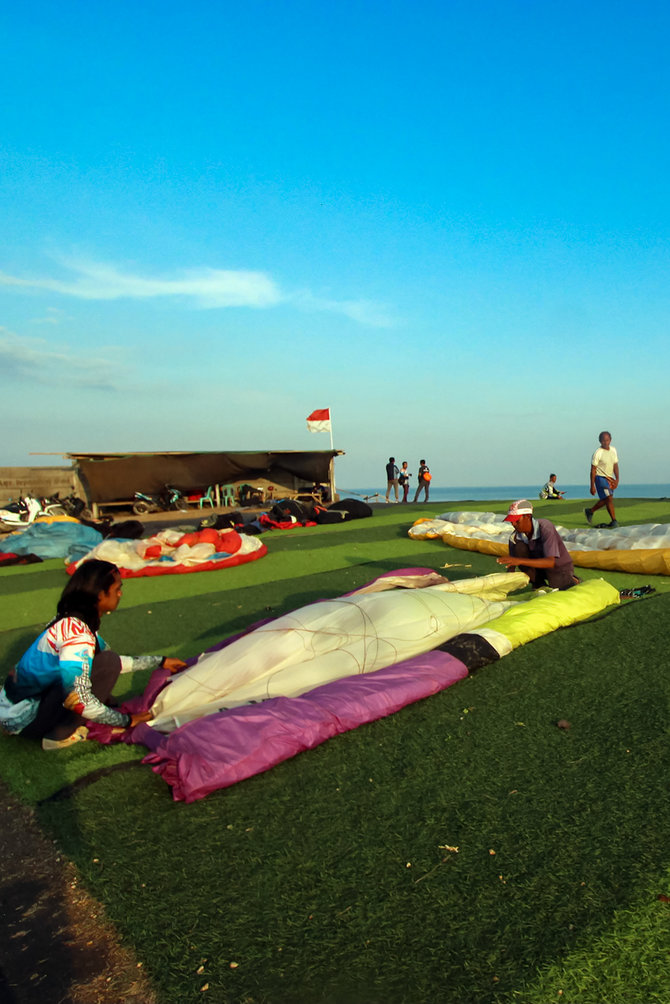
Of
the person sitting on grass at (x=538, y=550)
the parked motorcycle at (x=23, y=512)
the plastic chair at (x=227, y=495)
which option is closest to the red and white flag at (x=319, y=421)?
the plastic chair at (x=227, y=495)

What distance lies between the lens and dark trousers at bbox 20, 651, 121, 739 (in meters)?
3.84

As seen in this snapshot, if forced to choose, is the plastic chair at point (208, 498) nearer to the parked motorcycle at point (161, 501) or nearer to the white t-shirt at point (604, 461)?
the parked motorcycle at point (161, 501)

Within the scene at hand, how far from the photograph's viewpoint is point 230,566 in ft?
35.2

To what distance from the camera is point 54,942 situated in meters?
2.31

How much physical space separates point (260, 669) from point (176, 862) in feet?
5.06

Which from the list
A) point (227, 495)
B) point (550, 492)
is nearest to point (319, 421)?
point (227, 495)

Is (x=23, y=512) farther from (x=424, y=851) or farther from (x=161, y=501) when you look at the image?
(x=424, y=851)

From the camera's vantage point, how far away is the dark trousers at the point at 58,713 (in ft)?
12.6

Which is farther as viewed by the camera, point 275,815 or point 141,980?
point 275,815

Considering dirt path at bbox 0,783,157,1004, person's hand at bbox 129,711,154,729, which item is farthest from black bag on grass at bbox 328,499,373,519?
dirt path at bbox 0,783,157,1004

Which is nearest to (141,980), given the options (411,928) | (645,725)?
(411,928)

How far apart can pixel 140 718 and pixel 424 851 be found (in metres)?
2.06

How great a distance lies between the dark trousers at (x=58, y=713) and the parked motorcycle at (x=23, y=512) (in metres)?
12.5

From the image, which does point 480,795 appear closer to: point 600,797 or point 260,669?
point 600,797
